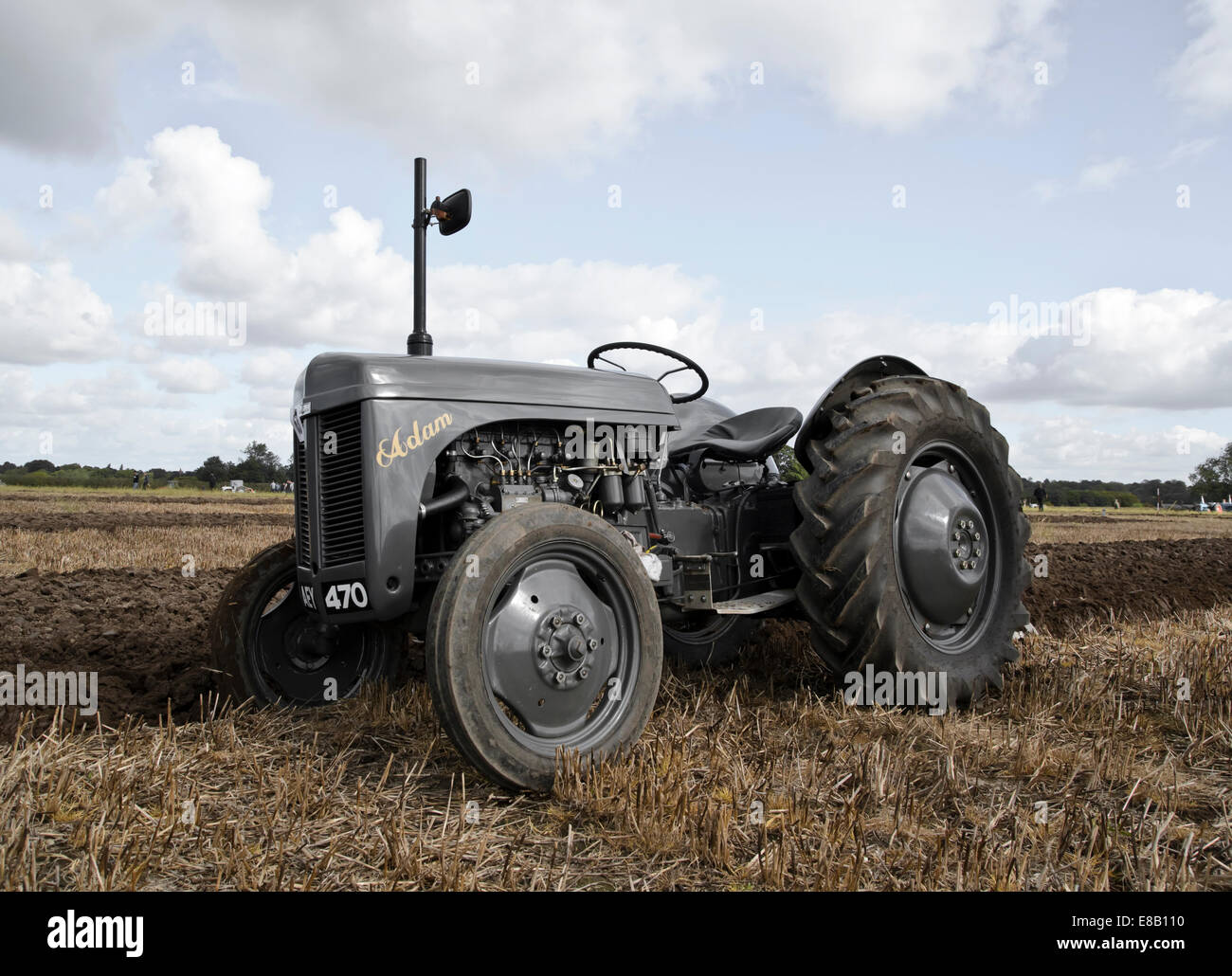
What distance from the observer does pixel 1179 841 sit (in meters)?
2.87

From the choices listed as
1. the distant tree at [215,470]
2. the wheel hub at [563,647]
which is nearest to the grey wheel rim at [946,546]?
the wheel hub at [563,647]

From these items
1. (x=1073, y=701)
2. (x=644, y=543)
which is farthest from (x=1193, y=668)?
(x=644, y=543)

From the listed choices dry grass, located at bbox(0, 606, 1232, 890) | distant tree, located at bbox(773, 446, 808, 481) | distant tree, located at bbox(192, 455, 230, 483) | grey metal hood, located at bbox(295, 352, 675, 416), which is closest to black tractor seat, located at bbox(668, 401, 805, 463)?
distant tree, located at bbox(773, 446, 808, 481)

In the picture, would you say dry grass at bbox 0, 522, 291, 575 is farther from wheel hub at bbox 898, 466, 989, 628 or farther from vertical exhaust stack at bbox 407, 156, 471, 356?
wheel hub at bbox 898, 466, 989, 628

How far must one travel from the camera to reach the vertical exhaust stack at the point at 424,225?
3910mm

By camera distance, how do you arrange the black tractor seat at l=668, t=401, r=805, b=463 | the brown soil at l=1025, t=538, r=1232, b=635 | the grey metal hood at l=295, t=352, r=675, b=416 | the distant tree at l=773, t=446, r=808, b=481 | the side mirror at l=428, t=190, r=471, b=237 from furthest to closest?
1. the brown soil at l=1025, t=538, r=1232, b=635
2. the distant tree at l=773, t=446, r=808, b=481
3. the black tractor seat at l=668, t=401, r=805, b=463
4. the side mirror at l=428, t=190, r=471, b=237
5. the grey metal hood at l=295, t=352, r=675, b=416

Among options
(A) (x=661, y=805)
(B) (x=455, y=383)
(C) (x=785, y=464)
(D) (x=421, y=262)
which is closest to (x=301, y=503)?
(B) (x=455, y=383)

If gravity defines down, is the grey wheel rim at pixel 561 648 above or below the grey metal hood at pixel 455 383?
below

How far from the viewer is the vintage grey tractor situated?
3.21 metres

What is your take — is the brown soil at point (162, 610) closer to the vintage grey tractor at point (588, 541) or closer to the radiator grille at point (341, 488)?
the vintage grey tractor at point (588, 541)

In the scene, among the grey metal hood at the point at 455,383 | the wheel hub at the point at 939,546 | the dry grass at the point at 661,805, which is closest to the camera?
the dry grass at the point at 661,805

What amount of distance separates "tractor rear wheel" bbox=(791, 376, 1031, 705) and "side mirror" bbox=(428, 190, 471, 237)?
1.95 metres

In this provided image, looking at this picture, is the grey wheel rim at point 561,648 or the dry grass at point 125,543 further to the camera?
the dry grass at point 125,543
